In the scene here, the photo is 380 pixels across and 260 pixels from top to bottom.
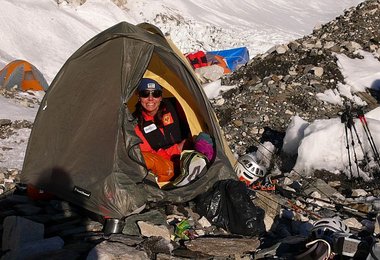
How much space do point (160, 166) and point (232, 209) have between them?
3.86ft

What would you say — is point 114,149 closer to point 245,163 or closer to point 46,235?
point 46,235

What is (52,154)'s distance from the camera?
5613mm

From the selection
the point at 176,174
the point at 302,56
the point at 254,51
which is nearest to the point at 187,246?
the point at 176,174

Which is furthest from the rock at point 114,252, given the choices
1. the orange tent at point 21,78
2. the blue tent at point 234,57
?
the blue tent at point 234,57

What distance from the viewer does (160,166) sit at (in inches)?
234

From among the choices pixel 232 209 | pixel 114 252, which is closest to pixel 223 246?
pixel 232 209

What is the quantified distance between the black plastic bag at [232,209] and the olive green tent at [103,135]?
216 millimetres

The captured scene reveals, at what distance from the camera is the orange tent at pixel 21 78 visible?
16.8 metres

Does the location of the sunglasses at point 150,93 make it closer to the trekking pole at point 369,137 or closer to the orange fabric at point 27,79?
the trekking pole at point 369,137

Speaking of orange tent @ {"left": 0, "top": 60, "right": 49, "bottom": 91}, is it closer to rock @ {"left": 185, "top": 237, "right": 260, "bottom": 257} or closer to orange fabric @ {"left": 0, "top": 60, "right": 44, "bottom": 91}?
orange fabric @ {"left": 0, "top": 60, "right": 44, "bottom": 91}

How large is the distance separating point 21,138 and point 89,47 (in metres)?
4.50

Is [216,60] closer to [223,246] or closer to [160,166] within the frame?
[160,166]

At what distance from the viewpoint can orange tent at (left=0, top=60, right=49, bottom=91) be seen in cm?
1678

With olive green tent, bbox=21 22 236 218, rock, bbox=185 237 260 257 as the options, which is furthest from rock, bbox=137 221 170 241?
olive green tent, bbox=21 22 236 218
